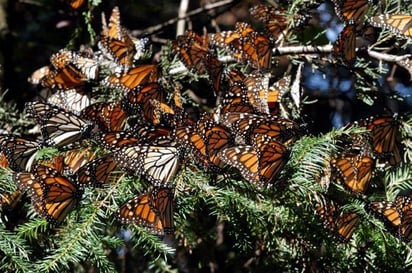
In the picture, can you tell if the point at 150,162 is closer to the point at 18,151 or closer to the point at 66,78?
the point at 18,151

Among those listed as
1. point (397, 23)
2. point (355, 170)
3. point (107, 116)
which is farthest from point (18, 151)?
point (397, 23)

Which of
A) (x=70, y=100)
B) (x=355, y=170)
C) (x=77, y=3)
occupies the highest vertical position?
(x=77, y=3)

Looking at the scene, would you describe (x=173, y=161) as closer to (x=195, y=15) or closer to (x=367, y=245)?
(x=367, y=245)

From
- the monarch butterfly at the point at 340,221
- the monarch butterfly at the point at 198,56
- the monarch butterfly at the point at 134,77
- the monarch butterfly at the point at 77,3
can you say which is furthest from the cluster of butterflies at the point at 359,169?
the monarch butterfly at the point at 77,3

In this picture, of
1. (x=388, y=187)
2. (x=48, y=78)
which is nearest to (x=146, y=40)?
(x=48, y=78)

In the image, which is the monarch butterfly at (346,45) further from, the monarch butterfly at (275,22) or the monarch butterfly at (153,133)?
the monarch butterfly at (153,133)

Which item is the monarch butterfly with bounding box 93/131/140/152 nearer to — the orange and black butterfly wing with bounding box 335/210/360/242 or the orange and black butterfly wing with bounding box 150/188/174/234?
the orange and black butterfly wing with bounding box 150/188/174/234
